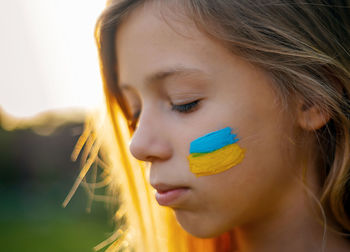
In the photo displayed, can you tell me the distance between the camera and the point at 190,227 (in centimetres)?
149

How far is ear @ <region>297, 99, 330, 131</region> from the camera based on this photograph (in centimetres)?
143

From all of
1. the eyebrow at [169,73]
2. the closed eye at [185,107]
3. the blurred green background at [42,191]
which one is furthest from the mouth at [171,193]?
the blurred green background at [42,191]

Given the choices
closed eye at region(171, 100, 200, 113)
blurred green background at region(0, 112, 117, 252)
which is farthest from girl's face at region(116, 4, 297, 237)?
blurred green background at region(0, 112, 117, 252)

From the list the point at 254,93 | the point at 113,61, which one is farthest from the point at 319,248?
the point at 113,61

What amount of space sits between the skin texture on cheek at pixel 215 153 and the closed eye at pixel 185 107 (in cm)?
11

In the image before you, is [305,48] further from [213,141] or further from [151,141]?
[151,141]

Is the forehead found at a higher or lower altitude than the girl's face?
higher

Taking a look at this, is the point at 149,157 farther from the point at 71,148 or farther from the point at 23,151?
the point at 23,151

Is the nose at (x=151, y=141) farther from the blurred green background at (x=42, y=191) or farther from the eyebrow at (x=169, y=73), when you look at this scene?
the blurred green background at (x=42, y=191)

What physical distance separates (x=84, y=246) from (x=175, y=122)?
14.1ft

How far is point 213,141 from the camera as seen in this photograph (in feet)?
4.50

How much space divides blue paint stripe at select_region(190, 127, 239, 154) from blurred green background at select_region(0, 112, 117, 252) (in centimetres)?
487

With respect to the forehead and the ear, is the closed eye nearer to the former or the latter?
the forehead

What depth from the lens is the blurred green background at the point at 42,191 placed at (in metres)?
6.32
